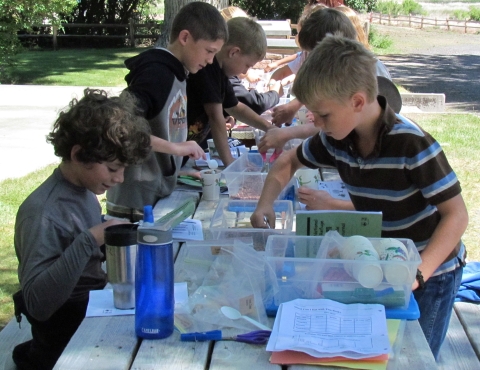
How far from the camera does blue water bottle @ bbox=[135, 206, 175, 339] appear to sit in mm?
1599

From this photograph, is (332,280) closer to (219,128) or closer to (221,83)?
(219,128)

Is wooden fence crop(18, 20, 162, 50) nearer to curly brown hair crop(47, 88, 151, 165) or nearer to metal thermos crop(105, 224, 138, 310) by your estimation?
curly brown hair crop(47, 88, 151, 165)

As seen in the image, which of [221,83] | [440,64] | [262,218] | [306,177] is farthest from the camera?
[440,64]

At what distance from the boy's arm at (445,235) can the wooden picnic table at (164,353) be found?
23 centimetres

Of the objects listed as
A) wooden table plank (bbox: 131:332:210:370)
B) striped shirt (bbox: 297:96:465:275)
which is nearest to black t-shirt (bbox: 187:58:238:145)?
striped shirt (bbox: 297:96:465:275)

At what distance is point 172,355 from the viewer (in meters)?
1.64

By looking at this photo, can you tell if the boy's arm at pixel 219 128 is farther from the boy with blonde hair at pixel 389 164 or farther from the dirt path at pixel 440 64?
the dirt path at pixel 440 64

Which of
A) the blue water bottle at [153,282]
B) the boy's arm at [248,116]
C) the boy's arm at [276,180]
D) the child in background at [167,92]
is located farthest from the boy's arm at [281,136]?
the blue water bottle at [153,282]

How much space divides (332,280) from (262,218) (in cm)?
68

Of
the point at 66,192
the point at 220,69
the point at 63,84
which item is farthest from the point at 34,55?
the point at 66,192

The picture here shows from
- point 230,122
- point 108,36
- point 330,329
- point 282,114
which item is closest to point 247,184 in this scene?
point 282,114

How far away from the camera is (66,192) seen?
7.41ft

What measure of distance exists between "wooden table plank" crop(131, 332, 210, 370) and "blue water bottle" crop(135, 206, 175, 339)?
0.03 meters

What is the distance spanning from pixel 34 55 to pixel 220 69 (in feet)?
61.9
